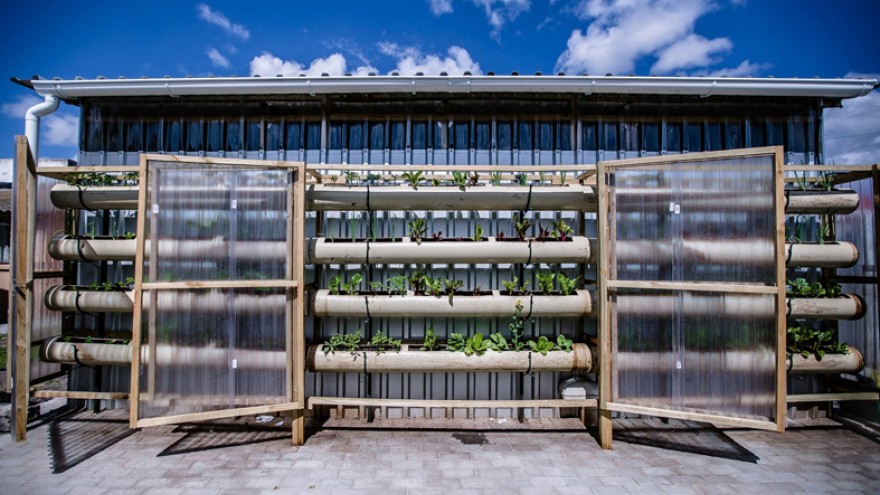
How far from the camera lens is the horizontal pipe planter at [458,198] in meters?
5.46

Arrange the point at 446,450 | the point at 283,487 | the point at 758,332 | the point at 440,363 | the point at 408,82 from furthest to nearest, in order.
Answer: the point at 408,82
the point at 440,363
the point at 446,450
the point at 758,332
the point at 283,487

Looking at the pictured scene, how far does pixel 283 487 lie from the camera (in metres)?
4.16

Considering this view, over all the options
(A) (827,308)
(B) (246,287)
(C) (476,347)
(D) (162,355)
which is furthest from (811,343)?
(D) (162,355)

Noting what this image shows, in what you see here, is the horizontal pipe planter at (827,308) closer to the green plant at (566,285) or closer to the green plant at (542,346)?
the green plant at (566,285)

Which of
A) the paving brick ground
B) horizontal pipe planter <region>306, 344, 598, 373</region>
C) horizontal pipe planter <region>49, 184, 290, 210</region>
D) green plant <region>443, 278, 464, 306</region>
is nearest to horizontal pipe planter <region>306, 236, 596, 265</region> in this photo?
green plant <region>443, 278, 464, 306</region>

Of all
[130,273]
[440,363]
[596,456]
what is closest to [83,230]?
[130,273]

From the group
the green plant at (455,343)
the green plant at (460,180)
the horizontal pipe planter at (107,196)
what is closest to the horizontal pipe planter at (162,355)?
the horizontal pipe planter at (107,196)

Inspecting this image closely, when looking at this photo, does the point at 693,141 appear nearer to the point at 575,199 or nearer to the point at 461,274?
the point at 575,199

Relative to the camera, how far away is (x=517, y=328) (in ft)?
19.1

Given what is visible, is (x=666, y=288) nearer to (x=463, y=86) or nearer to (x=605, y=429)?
(x=605, y=429)

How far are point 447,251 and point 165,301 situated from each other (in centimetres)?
354

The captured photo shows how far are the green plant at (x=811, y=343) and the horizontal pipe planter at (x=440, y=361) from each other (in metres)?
3.07

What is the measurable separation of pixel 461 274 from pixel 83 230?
19.7 ft

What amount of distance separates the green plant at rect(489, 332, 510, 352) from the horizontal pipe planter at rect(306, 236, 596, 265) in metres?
1.07
